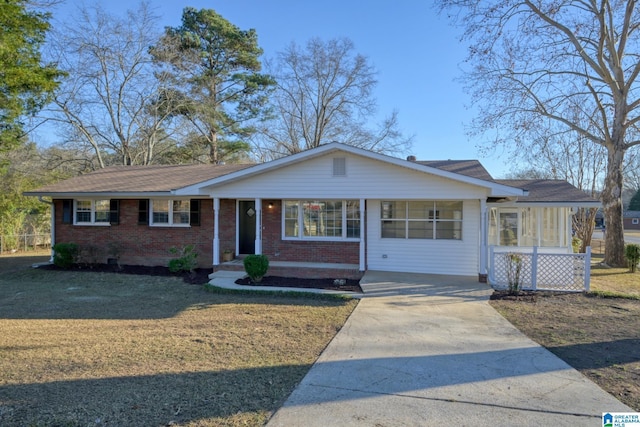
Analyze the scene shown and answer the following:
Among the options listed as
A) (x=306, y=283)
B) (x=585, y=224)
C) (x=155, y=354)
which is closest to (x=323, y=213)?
(x=306, y=283)

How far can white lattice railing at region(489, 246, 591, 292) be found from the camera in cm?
916

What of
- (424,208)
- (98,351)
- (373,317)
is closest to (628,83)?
(424,208)

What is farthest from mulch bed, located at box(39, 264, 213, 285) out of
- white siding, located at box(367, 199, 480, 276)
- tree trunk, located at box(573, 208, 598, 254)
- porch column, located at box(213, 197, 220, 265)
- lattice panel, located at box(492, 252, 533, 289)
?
tree trunk, located at box(573, 208, 598, 254)

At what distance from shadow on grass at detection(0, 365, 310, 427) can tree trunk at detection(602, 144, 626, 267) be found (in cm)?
1730

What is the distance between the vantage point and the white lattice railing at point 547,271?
9.16 meters

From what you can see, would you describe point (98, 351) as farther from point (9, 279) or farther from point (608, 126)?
point (608, 126)

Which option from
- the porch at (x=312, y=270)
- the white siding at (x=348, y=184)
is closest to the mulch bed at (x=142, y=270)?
the porch at (x=312, y=270)

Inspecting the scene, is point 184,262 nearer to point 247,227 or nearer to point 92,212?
point 247,227

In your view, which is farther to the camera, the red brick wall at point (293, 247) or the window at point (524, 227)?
the window at point (524, 227)

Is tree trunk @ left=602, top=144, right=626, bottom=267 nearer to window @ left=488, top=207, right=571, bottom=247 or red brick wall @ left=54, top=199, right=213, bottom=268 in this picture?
window @ left=488, top=207, right=571, bottom=247

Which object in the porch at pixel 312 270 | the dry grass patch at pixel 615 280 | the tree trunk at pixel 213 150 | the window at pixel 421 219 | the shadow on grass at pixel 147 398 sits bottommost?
the dry grass patch at pixel 615 280

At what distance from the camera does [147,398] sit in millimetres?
3557

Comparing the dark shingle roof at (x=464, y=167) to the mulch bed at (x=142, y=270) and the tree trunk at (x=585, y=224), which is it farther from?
the tree trunk at (x=585, y=224)

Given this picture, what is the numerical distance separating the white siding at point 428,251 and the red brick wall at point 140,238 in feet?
18.1
